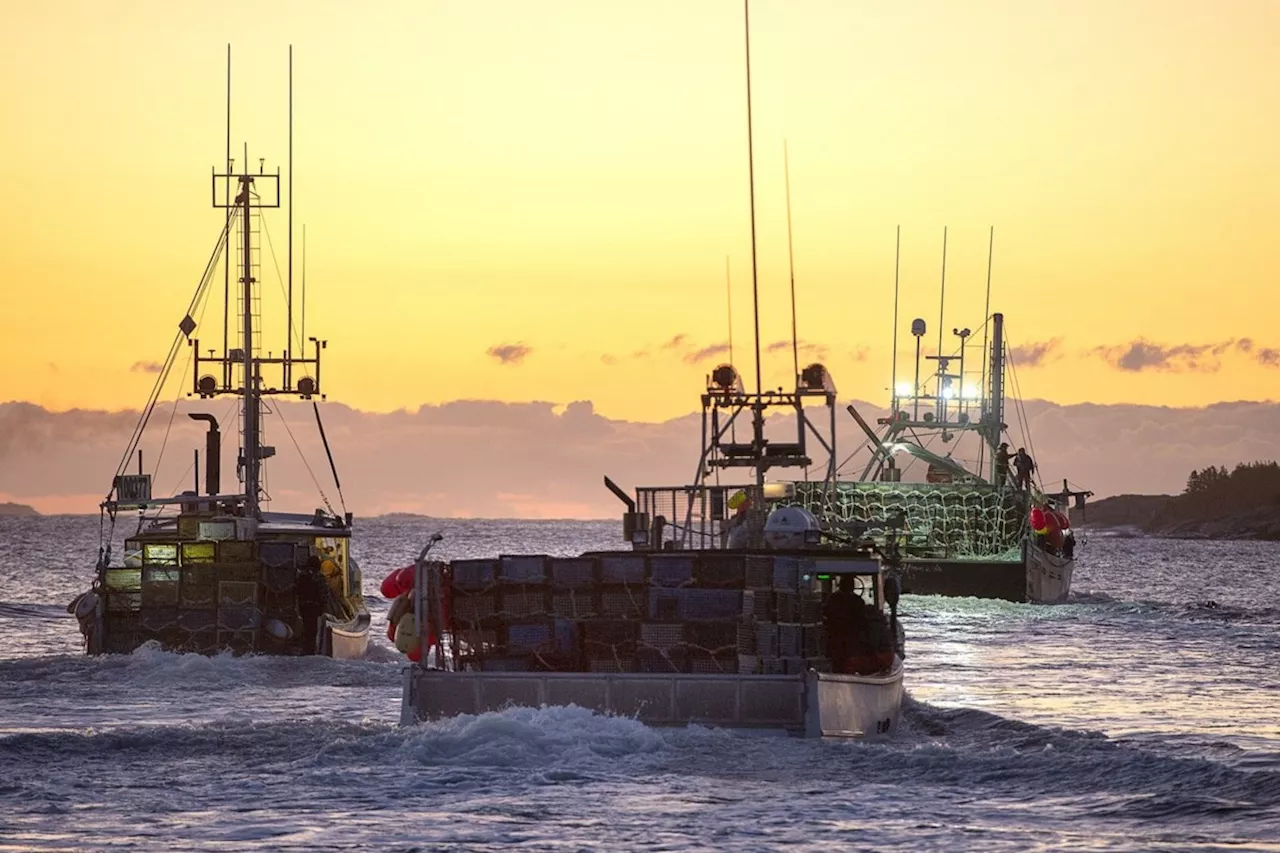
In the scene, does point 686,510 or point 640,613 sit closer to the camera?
point 640,613

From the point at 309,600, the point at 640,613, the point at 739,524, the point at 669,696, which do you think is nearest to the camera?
the point at 669,696

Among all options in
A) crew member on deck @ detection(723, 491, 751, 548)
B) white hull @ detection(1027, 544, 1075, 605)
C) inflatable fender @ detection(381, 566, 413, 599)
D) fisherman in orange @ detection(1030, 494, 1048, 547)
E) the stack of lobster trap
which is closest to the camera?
the stack of lobster trap

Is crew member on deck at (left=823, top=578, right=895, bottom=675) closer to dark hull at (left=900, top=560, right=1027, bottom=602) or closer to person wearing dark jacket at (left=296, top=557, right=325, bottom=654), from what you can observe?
person wearing dark jacket at (left=296, top=557, right=325, bottom=654)

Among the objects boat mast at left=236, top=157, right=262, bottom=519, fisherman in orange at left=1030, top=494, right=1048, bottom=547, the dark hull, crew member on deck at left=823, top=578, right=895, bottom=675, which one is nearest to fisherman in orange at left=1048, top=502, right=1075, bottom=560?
fisherman in orange at left=1030, top=494, right=1048, bottom=547

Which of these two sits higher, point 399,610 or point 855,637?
point 399,610

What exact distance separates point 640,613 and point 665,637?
53cm

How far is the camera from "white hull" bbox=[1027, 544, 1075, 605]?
269 ft

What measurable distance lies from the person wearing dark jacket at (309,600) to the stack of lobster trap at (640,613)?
53.9 ft

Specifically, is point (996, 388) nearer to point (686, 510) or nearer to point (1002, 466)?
point (1002, 466)

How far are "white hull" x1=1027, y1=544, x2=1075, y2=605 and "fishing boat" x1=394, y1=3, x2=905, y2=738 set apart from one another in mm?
54715

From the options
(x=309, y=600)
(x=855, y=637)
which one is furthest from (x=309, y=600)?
(x=855, y=637)

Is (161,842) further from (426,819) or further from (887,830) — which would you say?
(887,830)

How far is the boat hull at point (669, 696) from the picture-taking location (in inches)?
984

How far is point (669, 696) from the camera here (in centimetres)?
2520
